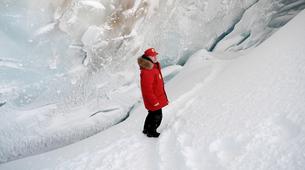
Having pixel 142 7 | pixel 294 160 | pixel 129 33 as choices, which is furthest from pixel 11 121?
pixel 294 160

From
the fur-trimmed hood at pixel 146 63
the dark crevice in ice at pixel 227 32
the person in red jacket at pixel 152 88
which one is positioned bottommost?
the dark crevice in ice at pixel 227 32

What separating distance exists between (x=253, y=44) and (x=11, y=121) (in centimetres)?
401

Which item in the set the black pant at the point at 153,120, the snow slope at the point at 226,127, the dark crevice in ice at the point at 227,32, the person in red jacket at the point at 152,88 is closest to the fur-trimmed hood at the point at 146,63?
the person in red jacket at the point at 152,88

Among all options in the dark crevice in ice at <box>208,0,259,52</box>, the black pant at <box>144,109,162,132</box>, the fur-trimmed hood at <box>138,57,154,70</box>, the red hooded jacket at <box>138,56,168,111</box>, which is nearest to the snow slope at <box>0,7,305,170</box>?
the black pant at <box>144,109,162,132</box>

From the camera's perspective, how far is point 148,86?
381 cm

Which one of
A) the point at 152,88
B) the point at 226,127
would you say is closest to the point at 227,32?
the point at 152,88

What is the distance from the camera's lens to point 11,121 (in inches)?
190

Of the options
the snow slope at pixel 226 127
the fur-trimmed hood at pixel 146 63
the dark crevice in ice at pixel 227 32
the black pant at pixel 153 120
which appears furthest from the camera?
the dark crevice in ice at pixel 227 32

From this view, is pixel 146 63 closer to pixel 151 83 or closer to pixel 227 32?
pixel 151 83

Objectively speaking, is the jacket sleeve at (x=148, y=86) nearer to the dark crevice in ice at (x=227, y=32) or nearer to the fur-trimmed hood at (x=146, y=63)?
the fur-trimmed hood at (x=146, y=63)

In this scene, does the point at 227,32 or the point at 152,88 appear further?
the point at 227,32

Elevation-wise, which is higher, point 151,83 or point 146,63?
point 146,63

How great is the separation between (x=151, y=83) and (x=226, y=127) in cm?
96

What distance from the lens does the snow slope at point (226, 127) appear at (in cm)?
264
